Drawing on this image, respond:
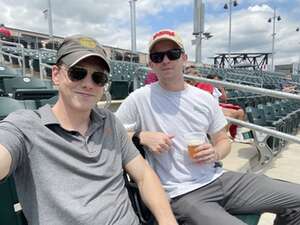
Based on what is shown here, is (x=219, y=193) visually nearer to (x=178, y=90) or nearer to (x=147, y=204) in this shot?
(x=147, y=204)

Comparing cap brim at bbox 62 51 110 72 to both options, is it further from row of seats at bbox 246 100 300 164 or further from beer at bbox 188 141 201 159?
row of seats at bbox 246 100 300 164

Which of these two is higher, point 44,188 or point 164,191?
point 44,188

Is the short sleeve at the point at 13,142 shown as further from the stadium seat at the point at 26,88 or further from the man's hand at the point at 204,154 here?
the stadium seat at the point at 26,88

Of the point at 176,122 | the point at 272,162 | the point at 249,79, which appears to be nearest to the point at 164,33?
the point at 176,122

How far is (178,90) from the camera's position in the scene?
6.41ft

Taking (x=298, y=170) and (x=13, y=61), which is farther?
(x=13, y=61)

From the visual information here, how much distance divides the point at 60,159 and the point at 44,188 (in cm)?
12

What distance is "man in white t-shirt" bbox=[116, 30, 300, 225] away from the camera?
5.73 ft

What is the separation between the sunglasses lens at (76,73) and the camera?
1.40 metres

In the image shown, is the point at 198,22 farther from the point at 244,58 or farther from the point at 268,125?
the point at 244,58

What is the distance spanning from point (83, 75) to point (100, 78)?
0.27 ft

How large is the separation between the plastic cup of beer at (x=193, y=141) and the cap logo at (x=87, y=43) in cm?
70

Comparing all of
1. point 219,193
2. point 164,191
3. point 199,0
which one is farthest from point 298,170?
point 199,0

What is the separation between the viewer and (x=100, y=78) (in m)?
1.46
